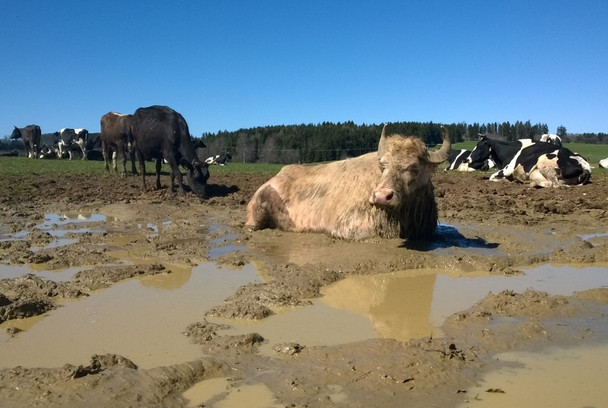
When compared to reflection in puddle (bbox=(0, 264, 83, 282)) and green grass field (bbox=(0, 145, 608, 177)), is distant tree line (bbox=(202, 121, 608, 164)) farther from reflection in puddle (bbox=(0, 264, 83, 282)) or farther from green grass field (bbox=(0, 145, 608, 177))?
reflection in puddle (bbox=(0, 264, 83, 282))

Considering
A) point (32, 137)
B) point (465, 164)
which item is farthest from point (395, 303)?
point (32, 137)

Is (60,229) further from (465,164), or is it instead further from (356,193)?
(465,164)

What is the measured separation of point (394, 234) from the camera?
7.03 m

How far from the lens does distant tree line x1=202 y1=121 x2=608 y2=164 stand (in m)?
59.1

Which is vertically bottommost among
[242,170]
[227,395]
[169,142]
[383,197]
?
[227,395]

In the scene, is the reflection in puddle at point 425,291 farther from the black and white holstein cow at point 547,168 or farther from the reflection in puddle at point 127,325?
the black and white holstein cow at point 547,168

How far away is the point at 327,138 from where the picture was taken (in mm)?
64000

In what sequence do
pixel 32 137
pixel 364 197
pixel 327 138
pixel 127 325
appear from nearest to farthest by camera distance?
1. pixel 127 325
2. pixel 364 197
3. pixel 32 137
4. pixel 327 138

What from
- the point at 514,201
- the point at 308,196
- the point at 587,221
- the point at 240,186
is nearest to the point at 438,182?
the point at 514,201

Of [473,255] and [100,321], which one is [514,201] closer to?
[473,255]

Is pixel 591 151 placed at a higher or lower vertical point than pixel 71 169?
higher

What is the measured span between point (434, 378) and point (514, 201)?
9594mm

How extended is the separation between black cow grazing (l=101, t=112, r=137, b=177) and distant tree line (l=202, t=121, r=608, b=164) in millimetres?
35921

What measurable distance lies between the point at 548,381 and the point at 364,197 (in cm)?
477
